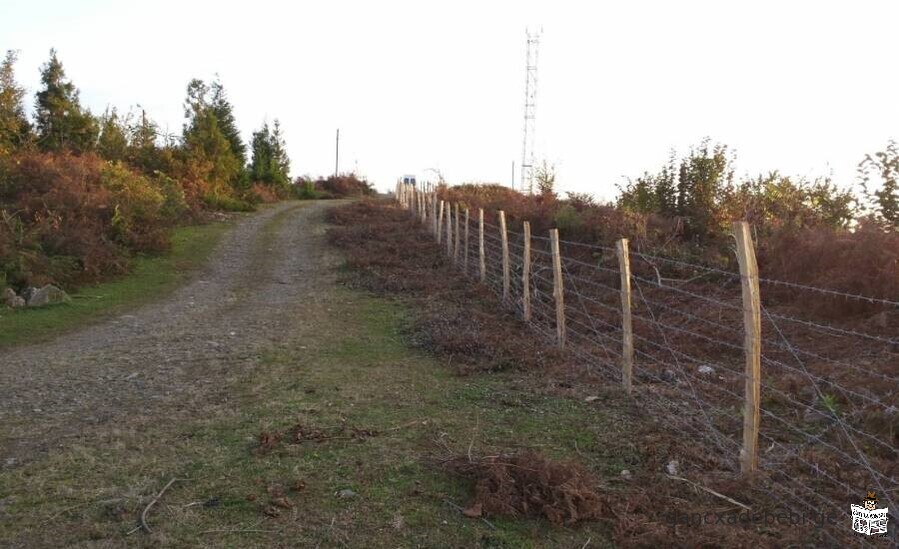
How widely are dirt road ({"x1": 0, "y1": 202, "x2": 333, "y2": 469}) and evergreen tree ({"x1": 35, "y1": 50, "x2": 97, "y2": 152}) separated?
13211 millimetres

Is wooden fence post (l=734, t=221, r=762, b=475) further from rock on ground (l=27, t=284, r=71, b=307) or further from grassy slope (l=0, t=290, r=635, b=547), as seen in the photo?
rock on ground (l=27, t=284, r=71, b=307)

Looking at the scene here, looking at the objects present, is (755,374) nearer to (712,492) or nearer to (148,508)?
(712,492)

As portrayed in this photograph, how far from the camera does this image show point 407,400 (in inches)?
251

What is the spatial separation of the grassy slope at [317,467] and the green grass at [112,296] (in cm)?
465

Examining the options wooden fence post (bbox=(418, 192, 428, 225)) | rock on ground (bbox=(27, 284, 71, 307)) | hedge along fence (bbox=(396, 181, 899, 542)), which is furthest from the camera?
wooden fence post (bbox=(418, 192, 428, 225))

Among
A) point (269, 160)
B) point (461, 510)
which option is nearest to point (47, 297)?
point (461, 510)

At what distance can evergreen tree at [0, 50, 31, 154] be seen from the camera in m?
22.9

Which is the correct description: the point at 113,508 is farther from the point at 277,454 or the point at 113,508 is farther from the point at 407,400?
the point at 407,400

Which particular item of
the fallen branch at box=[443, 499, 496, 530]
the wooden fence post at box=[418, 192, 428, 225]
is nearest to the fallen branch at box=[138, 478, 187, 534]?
the fallen branch at box=[443, 499, 496, 530]

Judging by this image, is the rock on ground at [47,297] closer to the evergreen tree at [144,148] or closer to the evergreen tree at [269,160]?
the evergreen tree at [144,148]

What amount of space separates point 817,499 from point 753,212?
9.94 metres

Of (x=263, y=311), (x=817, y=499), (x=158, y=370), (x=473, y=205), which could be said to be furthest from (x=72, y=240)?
(x=817, y=499)

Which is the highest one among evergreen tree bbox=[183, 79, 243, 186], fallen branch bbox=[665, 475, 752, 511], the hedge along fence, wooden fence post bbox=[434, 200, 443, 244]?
evergreen tree bbox=[183, 79, 243, 186]

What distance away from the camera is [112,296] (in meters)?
13.1
